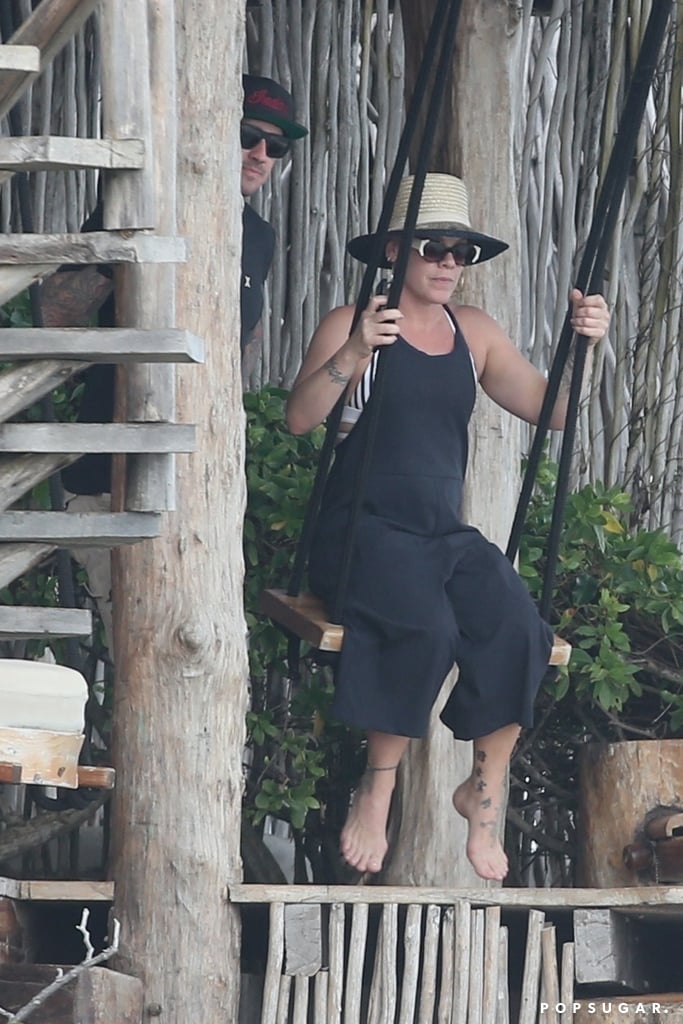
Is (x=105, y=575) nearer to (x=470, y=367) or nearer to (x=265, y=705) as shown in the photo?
(x=265, y=705)

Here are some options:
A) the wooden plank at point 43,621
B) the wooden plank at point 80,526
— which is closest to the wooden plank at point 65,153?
the wooden plank at point 80,526

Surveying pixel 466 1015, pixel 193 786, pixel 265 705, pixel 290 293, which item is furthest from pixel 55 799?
pixel 290 293

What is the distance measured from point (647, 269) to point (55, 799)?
103 inches

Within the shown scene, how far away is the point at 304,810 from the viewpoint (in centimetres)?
512

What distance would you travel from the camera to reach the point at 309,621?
451cm

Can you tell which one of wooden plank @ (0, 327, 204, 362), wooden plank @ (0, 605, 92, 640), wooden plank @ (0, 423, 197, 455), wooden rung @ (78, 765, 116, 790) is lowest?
wooden rung @ (78, 765, 116, 790)

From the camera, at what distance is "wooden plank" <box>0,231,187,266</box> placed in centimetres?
367

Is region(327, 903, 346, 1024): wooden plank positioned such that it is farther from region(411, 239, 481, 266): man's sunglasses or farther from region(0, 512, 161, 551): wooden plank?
region(411, 239, 481, 266): man's sunglasses

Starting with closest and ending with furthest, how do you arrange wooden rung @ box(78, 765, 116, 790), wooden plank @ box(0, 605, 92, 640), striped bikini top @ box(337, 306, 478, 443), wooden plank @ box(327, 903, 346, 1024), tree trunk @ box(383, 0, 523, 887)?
wooden plank @ box(0, 605, 92, 640)
wooden rung @ box(78, 765, 116, 790)
wooden plank @ box(327, 903, 346, 1024)
striped bikini top @ box(337, 306, 478, 443)
tree trunk @ box(383, 0, 523, 887)

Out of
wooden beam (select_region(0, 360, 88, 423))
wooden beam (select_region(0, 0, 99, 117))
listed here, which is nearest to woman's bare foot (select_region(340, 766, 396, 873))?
wooden beam (select_region(0, 360, 88, 423))

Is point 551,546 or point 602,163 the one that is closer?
point 551,546

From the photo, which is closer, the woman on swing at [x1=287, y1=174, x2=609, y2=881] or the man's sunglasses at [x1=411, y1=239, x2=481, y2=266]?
the woman on swing at [x1=287, y1=174, x2=609, y2=881]

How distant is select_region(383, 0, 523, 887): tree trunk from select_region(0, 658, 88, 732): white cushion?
1.40 m

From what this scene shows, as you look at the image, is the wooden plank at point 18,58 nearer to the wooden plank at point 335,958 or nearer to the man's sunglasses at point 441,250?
the man's sunglasses at point 441,250
